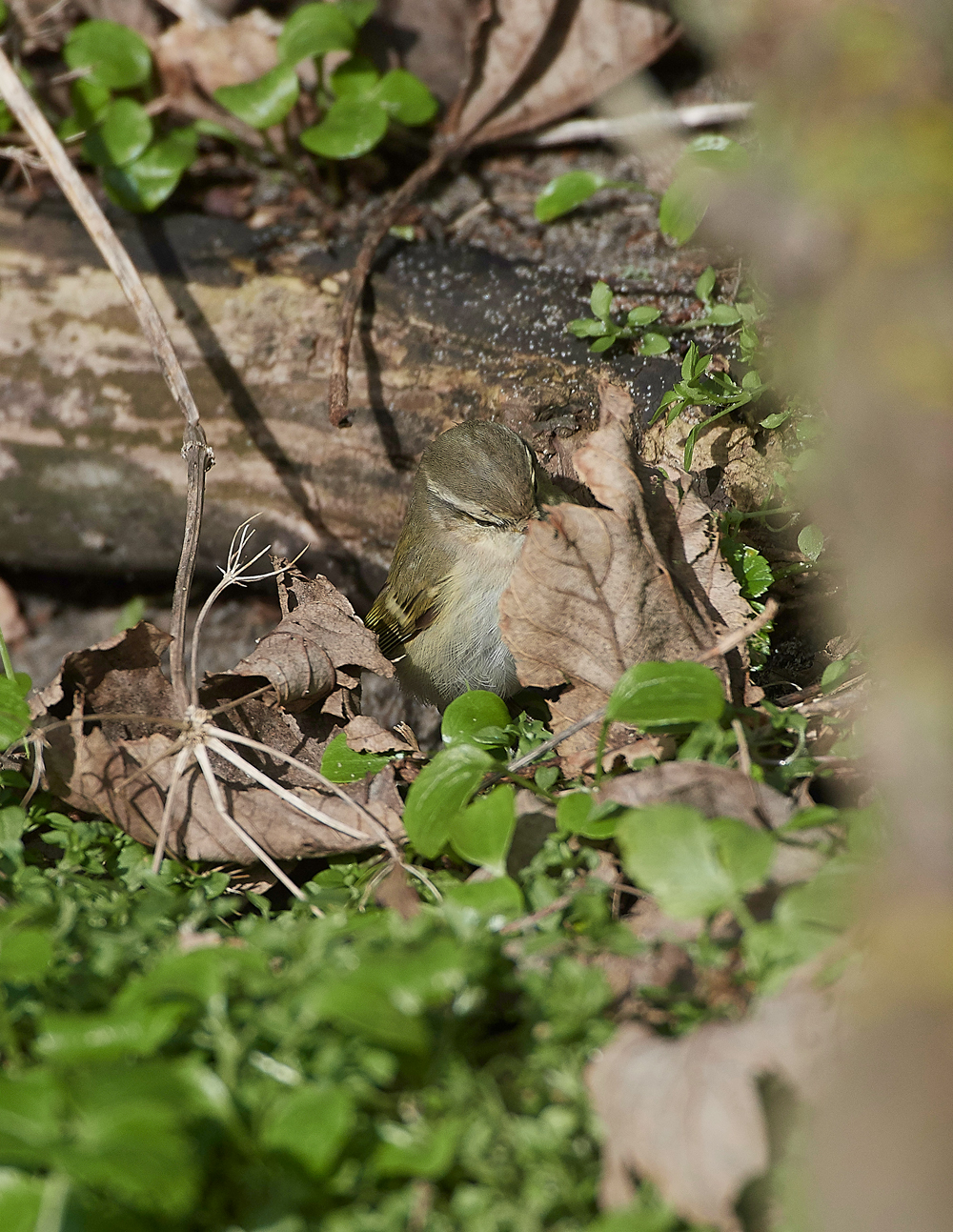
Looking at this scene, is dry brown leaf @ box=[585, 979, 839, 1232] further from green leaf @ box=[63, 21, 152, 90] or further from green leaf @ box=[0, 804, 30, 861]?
green leaf @ box=[63, 21, 152, 90]

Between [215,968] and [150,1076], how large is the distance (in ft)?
0.74

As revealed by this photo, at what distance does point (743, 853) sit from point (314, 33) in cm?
411

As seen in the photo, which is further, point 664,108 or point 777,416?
point 664,108

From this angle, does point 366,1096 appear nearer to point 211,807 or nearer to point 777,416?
point 211,807

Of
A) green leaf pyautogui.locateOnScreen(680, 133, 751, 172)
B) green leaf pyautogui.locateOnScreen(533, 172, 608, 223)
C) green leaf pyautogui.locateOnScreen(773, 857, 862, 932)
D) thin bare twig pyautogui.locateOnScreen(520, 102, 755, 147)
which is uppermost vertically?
green leaf pyautogui.locateOnScreen(680, 133, 751, 172)

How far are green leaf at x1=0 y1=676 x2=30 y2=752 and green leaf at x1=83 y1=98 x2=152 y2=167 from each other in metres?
2.90

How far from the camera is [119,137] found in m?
4.66

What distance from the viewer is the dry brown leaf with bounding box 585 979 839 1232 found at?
1517mm

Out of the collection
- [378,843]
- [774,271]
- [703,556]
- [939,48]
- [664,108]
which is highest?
[939,48]

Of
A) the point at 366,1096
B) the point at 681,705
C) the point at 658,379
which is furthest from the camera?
the point at 658,379

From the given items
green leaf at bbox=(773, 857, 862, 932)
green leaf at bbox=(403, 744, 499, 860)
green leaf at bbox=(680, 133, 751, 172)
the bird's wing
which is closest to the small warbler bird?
the bird's wing

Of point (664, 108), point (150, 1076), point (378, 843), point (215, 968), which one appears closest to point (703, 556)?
point (378, 843)

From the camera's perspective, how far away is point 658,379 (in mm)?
3816

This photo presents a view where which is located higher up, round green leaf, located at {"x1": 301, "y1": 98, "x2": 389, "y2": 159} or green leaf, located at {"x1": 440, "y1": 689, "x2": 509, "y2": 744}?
Answer: round green leaf, located at {"x1": 301, "y1": 98, "x2": 389, "y2": 159}
